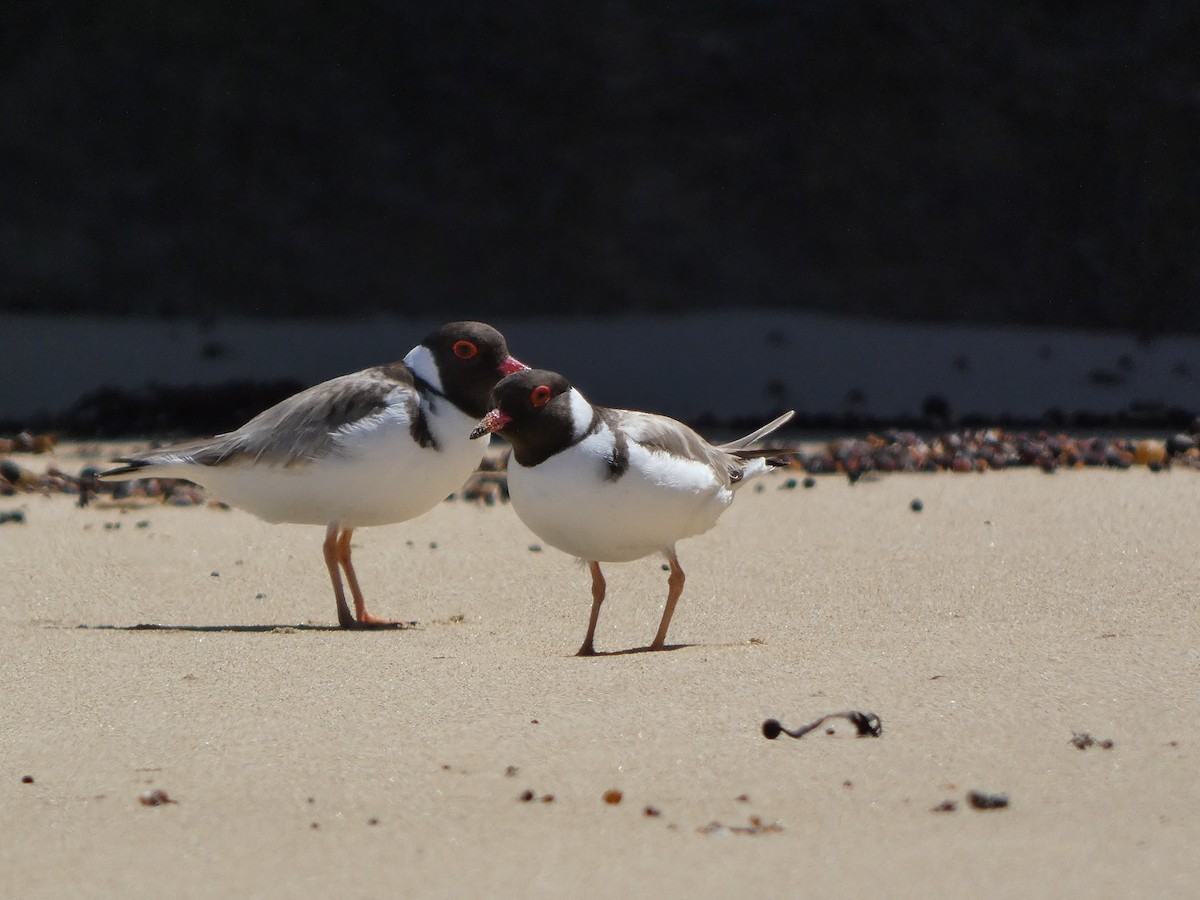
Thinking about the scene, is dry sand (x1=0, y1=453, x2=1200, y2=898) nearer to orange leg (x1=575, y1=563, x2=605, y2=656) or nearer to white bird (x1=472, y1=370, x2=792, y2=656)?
orange leg (x1=575, y1=563, x2=605, y2=656)

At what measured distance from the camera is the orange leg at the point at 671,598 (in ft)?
15.2

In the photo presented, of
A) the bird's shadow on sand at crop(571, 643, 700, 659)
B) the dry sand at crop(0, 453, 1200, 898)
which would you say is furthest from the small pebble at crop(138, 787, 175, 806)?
the bird's shadow on sand at crop(571, 643, 700, 659)

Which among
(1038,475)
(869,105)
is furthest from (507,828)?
(869,105)

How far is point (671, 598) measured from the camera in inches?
188

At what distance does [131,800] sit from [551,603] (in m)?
2.46

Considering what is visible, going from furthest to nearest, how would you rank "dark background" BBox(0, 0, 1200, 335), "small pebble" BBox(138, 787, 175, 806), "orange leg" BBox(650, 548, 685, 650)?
"dark background" BBox(0, 0, 1200, 335) → "orange leg" BBox(650, 548, 685, 650) → "small pebble" BBox(138, 787, 175, 806)

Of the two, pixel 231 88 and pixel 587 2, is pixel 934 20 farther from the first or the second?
pixel 231 88

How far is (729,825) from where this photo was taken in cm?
293

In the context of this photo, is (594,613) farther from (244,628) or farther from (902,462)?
(902,462)

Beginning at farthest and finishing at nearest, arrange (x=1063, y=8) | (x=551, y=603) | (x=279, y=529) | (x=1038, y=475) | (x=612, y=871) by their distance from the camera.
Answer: (x=1063, y=8)
(x=1038, y=475)
(x=279, y=529)
(x=551, y=603)
(x=612, y=871)

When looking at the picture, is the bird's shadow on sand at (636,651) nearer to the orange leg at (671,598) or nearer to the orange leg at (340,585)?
the orange leg at (671,598)

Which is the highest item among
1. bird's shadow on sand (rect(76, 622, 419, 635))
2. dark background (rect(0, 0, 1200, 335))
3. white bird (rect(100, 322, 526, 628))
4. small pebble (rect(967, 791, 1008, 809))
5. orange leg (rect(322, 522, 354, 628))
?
dark background (rect(0, 0, 1200, 335))

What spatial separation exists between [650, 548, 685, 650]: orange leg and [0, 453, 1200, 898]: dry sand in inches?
5.8

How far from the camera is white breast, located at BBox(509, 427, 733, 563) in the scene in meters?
4.50
